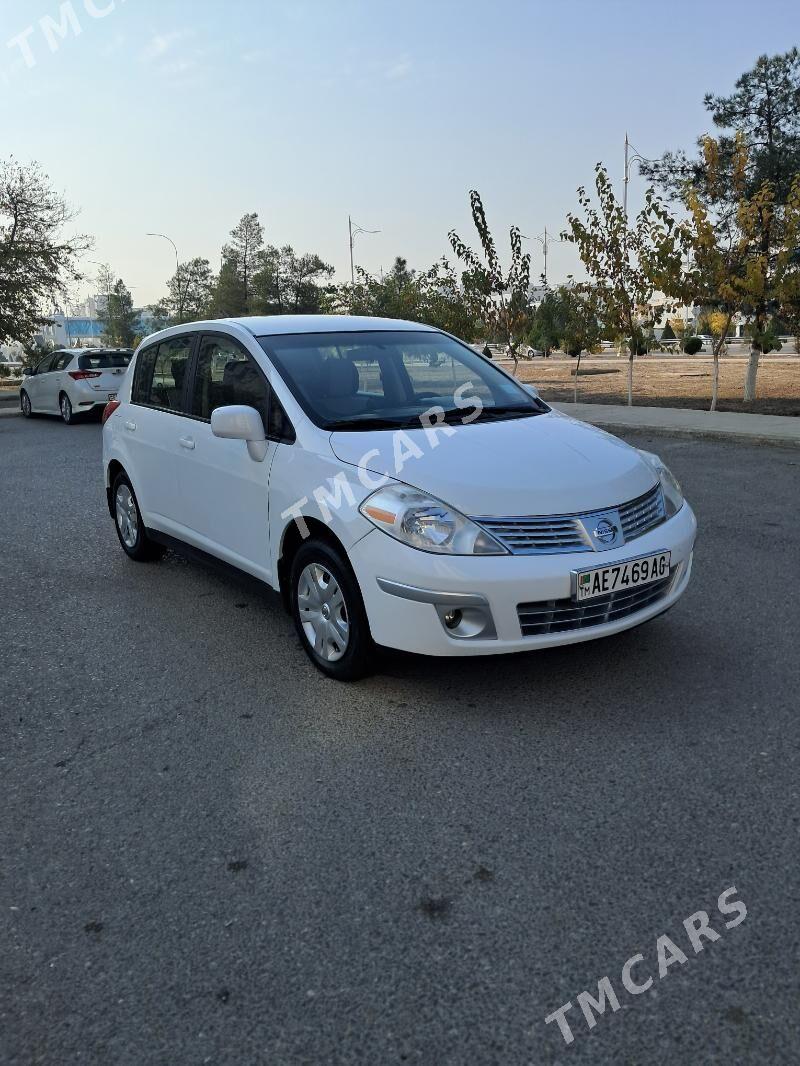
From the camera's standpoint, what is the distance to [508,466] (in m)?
3.89

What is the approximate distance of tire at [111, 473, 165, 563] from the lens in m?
6.19

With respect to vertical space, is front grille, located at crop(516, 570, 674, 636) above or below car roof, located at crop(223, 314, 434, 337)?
below

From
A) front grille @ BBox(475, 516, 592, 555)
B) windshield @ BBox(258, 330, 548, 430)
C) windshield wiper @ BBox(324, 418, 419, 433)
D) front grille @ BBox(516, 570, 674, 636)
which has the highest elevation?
windshield @ BBox(258, 330, 548, 430)

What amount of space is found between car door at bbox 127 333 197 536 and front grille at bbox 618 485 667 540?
2595 millimetres

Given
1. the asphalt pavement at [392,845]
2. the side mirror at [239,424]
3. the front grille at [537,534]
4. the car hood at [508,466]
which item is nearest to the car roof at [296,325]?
the side mirror at [239,424]

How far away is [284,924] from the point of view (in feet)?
8.18

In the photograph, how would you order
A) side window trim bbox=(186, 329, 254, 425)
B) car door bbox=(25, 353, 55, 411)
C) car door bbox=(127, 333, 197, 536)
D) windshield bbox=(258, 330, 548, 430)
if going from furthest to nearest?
car door bbox=(25, 353, 55, 411), car door bbox=(127, 333, 197, 536), side window trim bbox=(186, 329, 254, 425), windshield bbox=(258, 330, 548, 430)

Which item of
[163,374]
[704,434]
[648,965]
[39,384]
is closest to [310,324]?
[163,374]

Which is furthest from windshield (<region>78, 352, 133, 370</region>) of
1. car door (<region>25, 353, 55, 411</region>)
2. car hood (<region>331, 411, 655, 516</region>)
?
car hood (<region>331, 411, 655, 516</region>)

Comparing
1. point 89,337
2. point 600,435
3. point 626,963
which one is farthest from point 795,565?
point 89,337

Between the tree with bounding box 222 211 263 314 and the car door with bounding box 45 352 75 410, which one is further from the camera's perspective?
the tree with bounding box 222 211 263 314

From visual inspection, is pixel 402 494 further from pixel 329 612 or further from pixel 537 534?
pixel 329 612

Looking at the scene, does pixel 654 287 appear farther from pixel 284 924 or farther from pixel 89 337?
pixel 89 337

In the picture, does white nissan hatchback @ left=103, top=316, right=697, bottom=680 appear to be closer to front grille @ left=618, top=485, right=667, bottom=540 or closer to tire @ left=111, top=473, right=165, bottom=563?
front grille @ left=618, top=485, right=667, bottom=540
